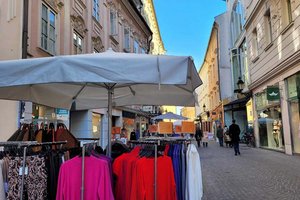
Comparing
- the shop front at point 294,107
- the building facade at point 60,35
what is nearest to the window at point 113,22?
the building facade at point 60,35

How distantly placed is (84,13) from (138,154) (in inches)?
522

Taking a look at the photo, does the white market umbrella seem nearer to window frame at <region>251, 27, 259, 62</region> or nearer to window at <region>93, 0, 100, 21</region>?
window at <region>93, 0, 100, 21</region>

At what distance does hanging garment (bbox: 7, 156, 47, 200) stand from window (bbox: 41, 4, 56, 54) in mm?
8688

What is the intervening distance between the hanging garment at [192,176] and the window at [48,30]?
9090 millimetres

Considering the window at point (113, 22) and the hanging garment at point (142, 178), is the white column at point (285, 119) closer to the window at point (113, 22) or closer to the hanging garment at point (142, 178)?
the window at point (113, 22)

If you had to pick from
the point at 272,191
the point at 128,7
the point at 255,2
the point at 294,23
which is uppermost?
the point at 128,7

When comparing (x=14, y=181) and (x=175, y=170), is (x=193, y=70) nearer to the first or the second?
(x=175, y=170)

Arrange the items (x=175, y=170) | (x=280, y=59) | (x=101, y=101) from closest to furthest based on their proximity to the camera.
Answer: (x=175, y=170), (x=101, y=101), (x=280, y=59)

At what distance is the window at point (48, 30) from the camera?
12.1 metres

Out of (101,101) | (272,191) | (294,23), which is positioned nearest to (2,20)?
(101,101)

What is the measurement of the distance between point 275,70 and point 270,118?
338cm

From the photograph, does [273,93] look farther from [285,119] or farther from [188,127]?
[188,127]

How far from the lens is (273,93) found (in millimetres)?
16375

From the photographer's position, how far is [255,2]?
19875 mm
